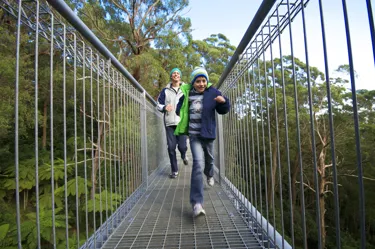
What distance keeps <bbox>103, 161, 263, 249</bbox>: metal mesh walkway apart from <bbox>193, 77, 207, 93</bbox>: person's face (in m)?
1.23

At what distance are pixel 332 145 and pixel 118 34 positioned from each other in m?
12.8

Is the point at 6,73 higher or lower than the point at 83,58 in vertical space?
higher

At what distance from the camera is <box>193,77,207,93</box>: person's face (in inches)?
104

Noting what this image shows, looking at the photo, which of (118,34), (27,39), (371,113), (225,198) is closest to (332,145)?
(225,198)

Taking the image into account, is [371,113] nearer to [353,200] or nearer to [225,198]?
[353,200]

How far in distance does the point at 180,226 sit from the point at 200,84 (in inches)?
54.0

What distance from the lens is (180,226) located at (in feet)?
7.30

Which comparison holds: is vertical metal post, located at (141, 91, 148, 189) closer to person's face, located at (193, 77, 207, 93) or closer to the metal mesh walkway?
the metal mesh walkway

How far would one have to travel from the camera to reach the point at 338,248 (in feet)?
3.15

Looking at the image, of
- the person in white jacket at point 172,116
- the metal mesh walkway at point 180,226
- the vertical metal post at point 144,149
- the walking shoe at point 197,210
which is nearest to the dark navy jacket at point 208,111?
the walking shoe at point 197,210

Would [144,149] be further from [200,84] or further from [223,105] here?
[223,105]

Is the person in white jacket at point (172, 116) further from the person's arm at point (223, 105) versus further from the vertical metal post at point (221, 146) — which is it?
the person's arm at point (223, 105)

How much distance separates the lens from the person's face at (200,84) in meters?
2.65

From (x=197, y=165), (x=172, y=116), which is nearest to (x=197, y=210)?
(x=197, y=165)
